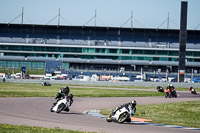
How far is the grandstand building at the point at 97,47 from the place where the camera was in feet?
361

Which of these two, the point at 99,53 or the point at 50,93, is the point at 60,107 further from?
the point at 99,53

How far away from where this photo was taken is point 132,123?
20.9 metres

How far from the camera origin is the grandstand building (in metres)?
110

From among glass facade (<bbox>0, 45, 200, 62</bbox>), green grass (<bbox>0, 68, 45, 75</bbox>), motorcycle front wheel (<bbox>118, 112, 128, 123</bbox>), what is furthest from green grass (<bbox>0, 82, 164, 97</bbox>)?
glass facade (<bbox>0, 45, 200, 62</bbox>)

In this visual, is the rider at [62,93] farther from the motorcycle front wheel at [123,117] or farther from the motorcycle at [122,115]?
the motorcycle front wheel at [123,117]

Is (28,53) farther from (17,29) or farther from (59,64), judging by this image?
(59,64)

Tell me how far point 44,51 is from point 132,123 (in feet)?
301

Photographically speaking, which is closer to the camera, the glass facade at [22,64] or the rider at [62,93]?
the rider at [62,93]

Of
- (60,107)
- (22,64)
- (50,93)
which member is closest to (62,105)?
(60,107)

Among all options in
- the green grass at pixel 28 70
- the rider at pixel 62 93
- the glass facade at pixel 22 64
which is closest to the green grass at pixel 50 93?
the rider at pixel 62 93

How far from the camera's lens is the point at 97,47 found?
112 meters

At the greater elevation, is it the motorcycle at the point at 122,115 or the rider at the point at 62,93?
the rider at the point at 62,93

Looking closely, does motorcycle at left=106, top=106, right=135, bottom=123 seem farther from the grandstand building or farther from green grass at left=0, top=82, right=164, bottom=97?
the grandstand building

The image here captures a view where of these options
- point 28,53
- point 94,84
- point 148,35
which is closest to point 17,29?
point 28,53
